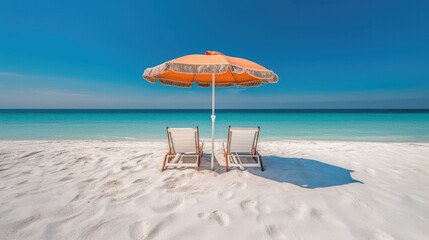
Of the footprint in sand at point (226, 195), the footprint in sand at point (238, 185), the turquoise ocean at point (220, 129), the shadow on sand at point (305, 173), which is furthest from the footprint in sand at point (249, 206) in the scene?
the turquoise ocean at point (220, 129)

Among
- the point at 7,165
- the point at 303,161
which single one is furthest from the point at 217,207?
the point at 7,165

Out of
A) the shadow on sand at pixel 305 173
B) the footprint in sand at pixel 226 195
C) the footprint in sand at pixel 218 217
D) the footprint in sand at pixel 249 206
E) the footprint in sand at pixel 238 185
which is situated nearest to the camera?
the footprint in sand at pixel 218 217

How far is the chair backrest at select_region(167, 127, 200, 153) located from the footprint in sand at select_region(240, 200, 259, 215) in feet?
5.32

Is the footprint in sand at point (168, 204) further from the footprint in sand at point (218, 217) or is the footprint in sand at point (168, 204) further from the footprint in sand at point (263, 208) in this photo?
the footprint in sand at point (263, 208)

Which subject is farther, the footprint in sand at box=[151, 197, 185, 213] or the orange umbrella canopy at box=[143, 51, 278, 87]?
the orange umbrella canopy at box=[143, 51, 278, 87]

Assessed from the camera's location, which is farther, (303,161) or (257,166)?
(303,161)

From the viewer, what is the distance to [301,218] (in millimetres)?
2094

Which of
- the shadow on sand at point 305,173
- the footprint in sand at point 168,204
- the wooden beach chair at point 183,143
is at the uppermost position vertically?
the wooden beach chair at point 183,143

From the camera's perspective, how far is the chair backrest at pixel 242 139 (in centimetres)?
365

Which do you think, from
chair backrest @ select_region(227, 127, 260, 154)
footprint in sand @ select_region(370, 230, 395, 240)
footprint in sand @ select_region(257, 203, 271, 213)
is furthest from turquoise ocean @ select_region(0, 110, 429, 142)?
footprint in sand @ select_region(370, 230, 395, 240)

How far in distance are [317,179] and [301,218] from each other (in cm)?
140

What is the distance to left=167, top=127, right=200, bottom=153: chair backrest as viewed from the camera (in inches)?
144

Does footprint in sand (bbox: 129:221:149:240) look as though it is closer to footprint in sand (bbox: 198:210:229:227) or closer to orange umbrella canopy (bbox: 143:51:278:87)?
footprint in sand (bbox: 198:210:229:227)

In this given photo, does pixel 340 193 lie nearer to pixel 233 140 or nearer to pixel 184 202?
pixel 233 140
